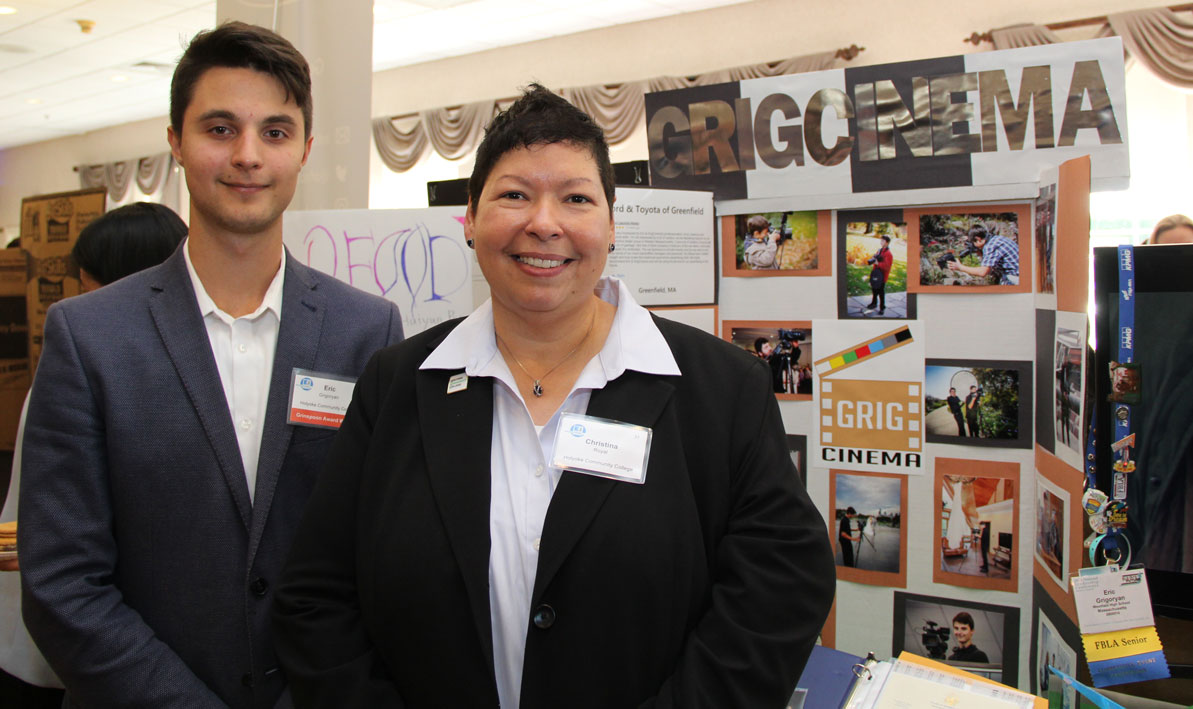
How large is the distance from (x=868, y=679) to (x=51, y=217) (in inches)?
177

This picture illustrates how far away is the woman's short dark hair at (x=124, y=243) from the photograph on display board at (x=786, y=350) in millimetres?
1463

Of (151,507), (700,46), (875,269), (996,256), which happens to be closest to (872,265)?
(875,269)

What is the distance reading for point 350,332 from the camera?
1474mm

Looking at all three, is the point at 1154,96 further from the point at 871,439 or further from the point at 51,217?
the point at 51,217

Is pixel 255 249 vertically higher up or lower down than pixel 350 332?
higher up

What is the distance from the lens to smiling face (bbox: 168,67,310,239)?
1.33m

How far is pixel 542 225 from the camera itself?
118 cm

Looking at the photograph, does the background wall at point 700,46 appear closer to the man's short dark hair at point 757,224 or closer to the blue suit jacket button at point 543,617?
the man's short dark hair at point 757,224

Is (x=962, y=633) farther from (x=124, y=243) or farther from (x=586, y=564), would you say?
(x=124, y=243)

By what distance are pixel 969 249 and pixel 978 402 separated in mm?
347

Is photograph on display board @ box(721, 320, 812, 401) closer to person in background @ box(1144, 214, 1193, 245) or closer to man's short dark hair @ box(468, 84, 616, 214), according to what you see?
man's short dark hair @ box(468, 84, 616, 214)

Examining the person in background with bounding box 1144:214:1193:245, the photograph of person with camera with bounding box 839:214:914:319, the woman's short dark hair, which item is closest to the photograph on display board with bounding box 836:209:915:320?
the photograph of person with camera with bounding box 839:214:914:319

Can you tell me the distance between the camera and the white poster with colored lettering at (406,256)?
2.32m

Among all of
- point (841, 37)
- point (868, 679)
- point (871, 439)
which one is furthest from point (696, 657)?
point (841, 37)
